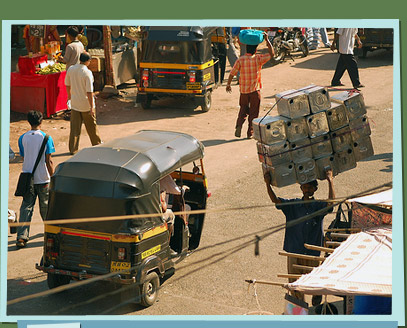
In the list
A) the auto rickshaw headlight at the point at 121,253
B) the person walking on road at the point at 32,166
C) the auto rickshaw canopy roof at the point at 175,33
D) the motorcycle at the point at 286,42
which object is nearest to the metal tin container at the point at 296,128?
the auto rickshaw headlight at the point at 121,253

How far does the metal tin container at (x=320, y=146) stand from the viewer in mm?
8102

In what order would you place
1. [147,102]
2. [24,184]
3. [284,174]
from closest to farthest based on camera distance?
[284,174]
[24,184]
[147,102]

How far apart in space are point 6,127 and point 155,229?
198 cm

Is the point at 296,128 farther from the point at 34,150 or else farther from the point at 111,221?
the point at 34,150

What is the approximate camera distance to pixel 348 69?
17.0 m

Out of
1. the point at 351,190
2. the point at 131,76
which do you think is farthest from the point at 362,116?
the point at 131,76

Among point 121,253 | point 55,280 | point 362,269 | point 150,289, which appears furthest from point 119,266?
point 362,269

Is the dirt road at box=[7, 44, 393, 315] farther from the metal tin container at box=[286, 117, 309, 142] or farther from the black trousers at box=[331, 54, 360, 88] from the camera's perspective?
the metal tin container at box=[286, 117, 309, 142]

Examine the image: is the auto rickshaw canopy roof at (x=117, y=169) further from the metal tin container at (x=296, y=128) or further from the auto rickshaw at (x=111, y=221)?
the metal tin container at (x=296, y=128)

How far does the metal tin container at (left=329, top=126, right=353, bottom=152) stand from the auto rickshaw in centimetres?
188

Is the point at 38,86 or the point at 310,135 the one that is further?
the point at 38,86

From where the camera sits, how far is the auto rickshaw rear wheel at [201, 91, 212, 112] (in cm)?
1620

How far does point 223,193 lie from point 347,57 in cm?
639

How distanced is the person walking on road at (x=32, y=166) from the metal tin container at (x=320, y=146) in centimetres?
363
